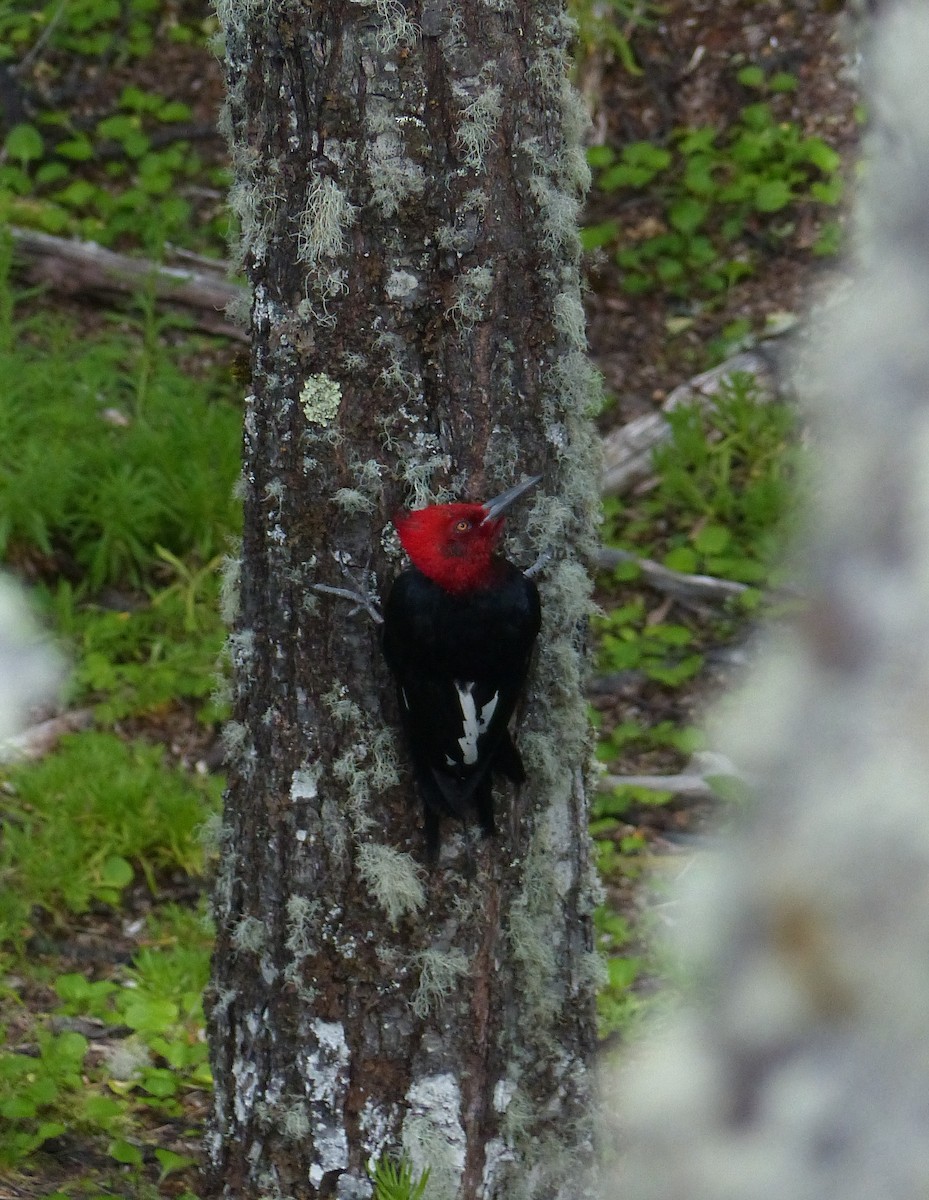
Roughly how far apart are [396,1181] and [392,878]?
1.51 feet

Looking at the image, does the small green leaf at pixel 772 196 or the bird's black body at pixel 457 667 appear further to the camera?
the small green leaf at pixel 772 196

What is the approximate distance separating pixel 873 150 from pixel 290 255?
160cm

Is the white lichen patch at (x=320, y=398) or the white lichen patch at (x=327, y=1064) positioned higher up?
the white lichen patch at (x=320, y=398)

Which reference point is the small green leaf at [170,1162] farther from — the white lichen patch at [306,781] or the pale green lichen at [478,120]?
the pale green lichen at [478,120]

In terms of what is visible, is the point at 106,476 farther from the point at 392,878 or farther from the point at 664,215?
the point at 664,215

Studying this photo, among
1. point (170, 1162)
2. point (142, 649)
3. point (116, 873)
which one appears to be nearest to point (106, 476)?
point (142, 649)

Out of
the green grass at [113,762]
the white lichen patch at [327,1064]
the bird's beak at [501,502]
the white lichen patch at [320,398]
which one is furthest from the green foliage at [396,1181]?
the white lichen patch at [320,398]

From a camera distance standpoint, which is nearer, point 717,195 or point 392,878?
point 392,878

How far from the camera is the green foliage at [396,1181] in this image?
1959 millimetres

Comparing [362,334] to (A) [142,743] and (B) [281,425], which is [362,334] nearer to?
(B) [281,425]

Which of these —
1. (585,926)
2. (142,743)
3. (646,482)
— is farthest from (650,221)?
(585,926)

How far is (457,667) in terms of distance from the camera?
1.95 m

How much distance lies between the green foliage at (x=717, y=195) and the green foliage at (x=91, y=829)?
9.81 feet

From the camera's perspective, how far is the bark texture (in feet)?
1.09
